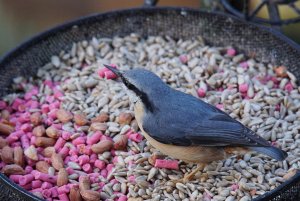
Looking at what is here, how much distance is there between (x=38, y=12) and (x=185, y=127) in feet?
11.6

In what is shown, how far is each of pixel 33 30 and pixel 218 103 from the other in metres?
3.15

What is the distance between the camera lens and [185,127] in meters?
2.88

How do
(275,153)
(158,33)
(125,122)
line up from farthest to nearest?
(158,33) → (125,122) → (275,153)

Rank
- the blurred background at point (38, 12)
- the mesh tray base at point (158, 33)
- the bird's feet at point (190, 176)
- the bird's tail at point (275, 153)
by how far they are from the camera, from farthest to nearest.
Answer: the blurred background at point (38, 12) → the mesh tray base at point (158, 33) → the bird's feet at point (190, 176) → the bird's tail at point (275, 153)

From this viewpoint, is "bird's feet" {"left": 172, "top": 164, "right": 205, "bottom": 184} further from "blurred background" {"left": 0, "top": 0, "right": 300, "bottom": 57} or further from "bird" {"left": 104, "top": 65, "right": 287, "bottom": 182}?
"blurred background" {"left": 0, "top": 0, "right": 300, "bottom": 57}

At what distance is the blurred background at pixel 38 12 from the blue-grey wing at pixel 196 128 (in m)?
3.04

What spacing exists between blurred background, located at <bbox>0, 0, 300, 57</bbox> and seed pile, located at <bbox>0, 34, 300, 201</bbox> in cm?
216

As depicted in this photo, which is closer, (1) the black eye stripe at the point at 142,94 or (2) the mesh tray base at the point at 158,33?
(1) the black eye stripe at the point at 142,94

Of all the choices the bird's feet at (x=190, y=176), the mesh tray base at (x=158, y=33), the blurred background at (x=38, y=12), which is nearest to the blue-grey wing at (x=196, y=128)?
the bird's feet at (x=190, y=176)

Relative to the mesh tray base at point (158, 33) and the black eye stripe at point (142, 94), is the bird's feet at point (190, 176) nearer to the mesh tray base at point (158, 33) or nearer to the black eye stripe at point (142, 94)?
the black eye stripe at point (142, 94)

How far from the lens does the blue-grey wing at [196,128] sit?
9.39 ft

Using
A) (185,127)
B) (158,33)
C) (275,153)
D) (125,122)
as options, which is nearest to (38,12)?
(158,33)

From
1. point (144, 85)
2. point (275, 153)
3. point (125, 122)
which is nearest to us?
point (275, 153)

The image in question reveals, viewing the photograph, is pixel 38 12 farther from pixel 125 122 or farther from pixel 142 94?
pixel 142 94
